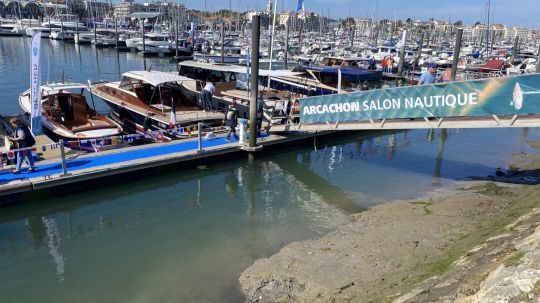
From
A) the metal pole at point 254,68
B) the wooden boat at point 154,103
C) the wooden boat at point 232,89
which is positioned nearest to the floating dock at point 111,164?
the metal pole at point 254,68

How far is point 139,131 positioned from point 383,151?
11186 mm

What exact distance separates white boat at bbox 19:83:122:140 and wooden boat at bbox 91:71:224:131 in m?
1.43

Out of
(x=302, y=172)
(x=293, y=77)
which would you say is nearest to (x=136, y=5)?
(x=293, y=77)

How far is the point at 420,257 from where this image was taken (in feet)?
30.1

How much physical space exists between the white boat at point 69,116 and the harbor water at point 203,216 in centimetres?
371

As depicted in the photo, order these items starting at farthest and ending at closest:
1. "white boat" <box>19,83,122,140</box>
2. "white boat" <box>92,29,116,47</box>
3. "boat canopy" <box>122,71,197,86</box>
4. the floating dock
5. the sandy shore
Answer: "white boat" <box>92,29,116,47</box>, "boat canopy" <box>122,71,197,86</box>, "white boat" <box>19,83,122,140</box>, the floating dock, the sandy shore

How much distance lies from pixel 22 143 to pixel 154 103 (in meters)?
7.74

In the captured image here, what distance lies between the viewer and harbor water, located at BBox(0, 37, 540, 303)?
9172 millimetres

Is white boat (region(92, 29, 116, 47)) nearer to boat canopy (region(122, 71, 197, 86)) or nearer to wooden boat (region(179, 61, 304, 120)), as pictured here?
wooden boat (region(179, 61, 304, 120))

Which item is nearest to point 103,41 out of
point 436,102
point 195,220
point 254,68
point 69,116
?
point 69,116

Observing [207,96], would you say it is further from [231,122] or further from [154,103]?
[231,122]

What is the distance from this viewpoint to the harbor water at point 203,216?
9172 mm

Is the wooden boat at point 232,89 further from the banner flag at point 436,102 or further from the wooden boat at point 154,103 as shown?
the banner flag at point 436,102

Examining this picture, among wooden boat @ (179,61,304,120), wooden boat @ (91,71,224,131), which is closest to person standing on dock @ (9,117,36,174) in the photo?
wooden boat @ (91,71,224,131)
